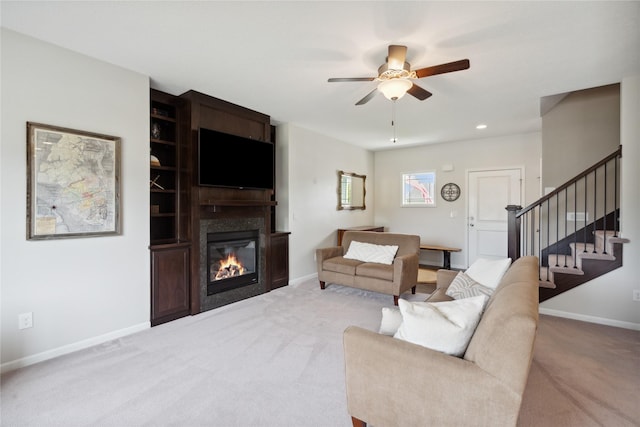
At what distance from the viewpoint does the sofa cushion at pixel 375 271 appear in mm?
3922

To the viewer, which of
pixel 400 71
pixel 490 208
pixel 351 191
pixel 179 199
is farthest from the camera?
pixel 351 191

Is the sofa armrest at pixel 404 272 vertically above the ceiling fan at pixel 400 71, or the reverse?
the ceiling fan at pixel 400 71

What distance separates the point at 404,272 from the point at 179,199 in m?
2.95

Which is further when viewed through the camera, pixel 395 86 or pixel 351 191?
pixel 351 191

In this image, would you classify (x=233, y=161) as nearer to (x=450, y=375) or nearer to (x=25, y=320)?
(x=25, y=320)

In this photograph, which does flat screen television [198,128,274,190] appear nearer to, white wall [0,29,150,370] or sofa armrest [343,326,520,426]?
white wall [0,29,150,370]

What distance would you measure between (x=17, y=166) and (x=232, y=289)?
2.44 metres

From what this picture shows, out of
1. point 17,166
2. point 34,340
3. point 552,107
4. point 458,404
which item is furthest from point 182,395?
point 552,107

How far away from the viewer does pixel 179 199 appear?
3.62 meters

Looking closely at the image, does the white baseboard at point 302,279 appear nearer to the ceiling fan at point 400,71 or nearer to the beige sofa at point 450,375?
the ceiling fan at point 400,71

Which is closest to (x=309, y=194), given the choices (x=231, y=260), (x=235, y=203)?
(x=235, y=203)

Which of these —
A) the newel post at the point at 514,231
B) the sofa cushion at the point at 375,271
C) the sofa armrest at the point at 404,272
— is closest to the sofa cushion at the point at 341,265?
the sofa cushion at the point at 375,271

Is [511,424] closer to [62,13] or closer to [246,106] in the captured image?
[62,13]

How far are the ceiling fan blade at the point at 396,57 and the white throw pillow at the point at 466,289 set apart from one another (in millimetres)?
1916
